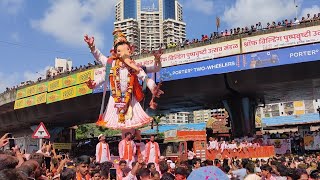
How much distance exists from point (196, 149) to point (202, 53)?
5.78m

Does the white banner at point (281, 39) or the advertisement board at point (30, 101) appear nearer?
the white banner at point (281, 39)

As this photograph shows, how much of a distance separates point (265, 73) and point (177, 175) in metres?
17.4

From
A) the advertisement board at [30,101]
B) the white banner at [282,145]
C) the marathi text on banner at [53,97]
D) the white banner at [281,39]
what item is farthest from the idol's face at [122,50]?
the advertisement board at [30,101]

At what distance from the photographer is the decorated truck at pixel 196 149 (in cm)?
1964

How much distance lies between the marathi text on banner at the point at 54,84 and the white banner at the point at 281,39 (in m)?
14.2

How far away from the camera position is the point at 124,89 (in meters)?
10.9

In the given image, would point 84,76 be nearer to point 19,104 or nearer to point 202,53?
point 202,53

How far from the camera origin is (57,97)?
2841cm

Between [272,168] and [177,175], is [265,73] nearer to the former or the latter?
[272,168]

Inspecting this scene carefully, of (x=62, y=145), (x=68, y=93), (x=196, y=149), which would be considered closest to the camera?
(x=196, y=149)

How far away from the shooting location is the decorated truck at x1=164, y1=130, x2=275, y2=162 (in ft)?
64.4

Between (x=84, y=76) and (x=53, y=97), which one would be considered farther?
(x=53, y=97)

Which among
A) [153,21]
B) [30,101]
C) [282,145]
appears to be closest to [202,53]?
[282,145]

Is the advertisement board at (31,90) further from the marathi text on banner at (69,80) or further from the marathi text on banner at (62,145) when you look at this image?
the marathi text on banner at (62,145)
